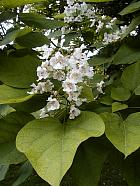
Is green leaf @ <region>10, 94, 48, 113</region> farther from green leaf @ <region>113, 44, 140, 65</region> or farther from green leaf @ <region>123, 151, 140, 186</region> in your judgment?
green leaf @ <region>113, 44, 140, 65</region>

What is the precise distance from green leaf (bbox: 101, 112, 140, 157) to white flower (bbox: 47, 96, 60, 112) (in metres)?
0.15

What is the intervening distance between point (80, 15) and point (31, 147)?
1.36 metres

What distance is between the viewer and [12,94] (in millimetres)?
1193

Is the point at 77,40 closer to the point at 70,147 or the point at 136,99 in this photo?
the point at 136,99

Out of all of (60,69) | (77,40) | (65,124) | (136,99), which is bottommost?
(77,40)

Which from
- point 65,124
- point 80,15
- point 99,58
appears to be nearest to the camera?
point 65,124

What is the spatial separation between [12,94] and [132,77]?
1.63ft

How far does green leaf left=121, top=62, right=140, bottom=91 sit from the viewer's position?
146cm

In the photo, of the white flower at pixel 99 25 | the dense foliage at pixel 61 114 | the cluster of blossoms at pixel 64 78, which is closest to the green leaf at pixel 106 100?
the dense foliage at pixel 61 114

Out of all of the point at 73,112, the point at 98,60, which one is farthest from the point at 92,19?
the point at 73,112

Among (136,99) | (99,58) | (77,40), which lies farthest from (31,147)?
(77,40)

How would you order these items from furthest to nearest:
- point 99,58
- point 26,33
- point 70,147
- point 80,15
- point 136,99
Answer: point 80,15 → point 99,58 → point 26,33 → point 136,99 → point 70,147

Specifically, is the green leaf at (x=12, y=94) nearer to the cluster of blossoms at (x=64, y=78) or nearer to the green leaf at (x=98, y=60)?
the cluster of blossoms at (x=64, y=78)

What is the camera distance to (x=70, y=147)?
1.00m
